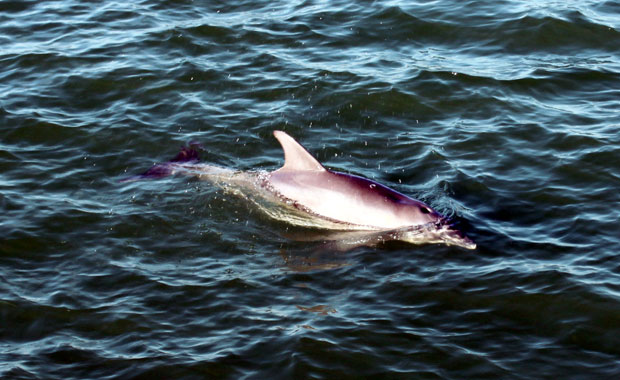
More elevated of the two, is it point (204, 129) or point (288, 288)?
point (204, 129)

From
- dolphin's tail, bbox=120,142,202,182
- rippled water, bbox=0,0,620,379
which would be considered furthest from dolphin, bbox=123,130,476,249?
→ dolphin's tail, bbox=120,142,202,182

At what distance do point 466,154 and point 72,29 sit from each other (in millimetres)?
8868

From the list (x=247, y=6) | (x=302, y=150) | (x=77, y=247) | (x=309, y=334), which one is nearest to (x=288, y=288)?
(x=309, y=334)

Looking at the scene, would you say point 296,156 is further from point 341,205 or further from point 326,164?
point 326,164

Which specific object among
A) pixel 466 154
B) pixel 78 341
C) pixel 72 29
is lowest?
pixel 78 341

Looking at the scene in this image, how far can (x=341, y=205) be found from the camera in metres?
10.2

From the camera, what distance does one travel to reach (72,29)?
54.1 feet

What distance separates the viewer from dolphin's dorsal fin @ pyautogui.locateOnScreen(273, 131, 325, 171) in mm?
10023

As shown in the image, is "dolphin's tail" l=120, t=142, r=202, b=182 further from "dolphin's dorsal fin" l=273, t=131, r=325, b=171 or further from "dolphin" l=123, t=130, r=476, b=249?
"dolphin's dorsal fin" l=273, t=131, r=325, b=171

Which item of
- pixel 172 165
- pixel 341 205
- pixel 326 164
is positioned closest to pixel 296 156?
pixel 341 205

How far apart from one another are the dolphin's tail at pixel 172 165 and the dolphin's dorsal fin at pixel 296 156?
187 centimetres

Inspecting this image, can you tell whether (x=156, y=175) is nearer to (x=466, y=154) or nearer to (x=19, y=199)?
(x=19, y=199)

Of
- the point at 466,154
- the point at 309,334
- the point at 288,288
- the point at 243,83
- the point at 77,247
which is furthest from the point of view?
the point at 243,83

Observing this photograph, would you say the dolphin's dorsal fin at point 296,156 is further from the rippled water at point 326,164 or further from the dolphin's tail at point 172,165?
the dolphin's tail at point 172,165
